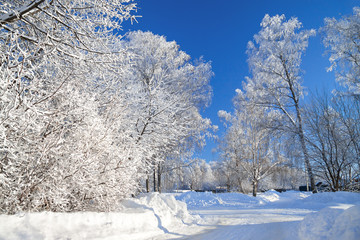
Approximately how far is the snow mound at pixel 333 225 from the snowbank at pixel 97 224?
2.92 metres

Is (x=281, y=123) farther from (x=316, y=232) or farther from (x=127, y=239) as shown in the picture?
(x=127, y=239)

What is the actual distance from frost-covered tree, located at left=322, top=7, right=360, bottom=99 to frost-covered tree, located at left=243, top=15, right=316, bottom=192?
1973mm

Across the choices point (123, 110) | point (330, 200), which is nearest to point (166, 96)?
point (123, 110)

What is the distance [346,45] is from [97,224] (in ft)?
45.4

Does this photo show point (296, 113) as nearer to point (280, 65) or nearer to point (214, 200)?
point (280, 65)

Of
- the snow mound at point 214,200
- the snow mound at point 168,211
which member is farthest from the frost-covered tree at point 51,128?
the snow mound at point 214,200

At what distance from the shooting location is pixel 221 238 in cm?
415

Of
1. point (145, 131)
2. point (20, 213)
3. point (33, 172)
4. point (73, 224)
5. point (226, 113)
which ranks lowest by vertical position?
point (73, 224)

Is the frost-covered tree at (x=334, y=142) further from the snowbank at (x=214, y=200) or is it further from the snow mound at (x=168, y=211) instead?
the snow mound at (x=168, y=211)

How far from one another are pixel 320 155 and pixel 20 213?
1193 cm

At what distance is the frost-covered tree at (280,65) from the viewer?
1334cm

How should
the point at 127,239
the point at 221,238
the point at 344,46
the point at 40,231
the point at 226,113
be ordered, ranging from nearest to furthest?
1. the point at 40,231
2. the point at 127,239
3. the point at 221,238
4. the point at 344,46
5. the point at 226,113

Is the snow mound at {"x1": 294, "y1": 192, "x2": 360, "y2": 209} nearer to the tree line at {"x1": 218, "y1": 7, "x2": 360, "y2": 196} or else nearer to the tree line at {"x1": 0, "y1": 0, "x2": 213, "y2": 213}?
the tree line at {"x1": 218, "y1": 7, "x2": 360, "y2": 196}

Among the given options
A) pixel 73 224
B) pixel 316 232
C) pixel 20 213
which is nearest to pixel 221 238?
pixel 316 232
